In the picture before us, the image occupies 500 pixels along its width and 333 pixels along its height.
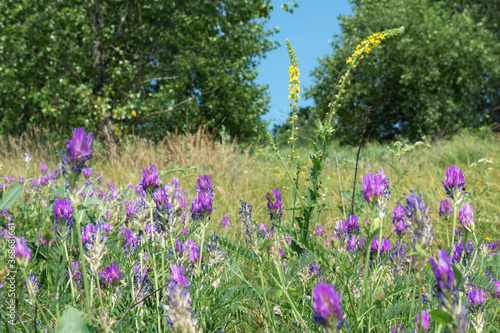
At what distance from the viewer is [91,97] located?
853 centimetres

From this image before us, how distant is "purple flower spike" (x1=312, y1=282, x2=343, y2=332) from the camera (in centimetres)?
61

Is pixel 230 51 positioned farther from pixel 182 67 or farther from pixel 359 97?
pixel 359 97

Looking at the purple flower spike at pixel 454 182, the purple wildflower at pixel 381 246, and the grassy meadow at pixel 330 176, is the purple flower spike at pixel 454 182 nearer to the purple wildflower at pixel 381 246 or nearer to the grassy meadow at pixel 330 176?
the purple wildflower at pixel 381 246

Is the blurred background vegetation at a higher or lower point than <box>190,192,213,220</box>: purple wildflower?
higher

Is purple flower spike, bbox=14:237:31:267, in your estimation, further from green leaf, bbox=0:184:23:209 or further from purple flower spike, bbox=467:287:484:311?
purple flower spike, bbox=467:287:484:311

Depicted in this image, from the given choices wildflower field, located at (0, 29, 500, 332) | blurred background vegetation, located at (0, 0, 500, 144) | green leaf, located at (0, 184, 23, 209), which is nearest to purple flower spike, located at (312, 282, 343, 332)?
wildflower field, located at (0, 29, 500, 332)

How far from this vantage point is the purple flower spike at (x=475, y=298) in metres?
1.23

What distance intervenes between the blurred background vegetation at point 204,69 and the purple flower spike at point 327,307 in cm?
500

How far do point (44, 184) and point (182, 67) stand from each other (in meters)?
7.53

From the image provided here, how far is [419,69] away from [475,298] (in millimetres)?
16066

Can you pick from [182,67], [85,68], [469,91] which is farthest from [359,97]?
[85,68]

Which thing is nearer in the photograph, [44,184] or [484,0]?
[44,184]

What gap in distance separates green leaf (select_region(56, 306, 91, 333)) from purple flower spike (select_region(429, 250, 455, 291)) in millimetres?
709

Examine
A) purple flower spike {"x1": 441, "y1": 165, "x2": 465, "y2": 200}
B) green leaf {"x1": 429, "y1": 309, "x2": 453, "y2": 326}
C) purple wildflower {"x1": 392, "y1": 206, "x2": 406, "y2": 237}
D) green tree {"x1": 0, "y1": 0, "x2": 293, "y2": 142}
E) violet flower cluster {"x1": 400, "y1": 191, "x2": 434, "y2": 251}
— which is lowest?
purple wildflower {"x1": 392, "y1": 206, "x2": 406, "y2": 237}
